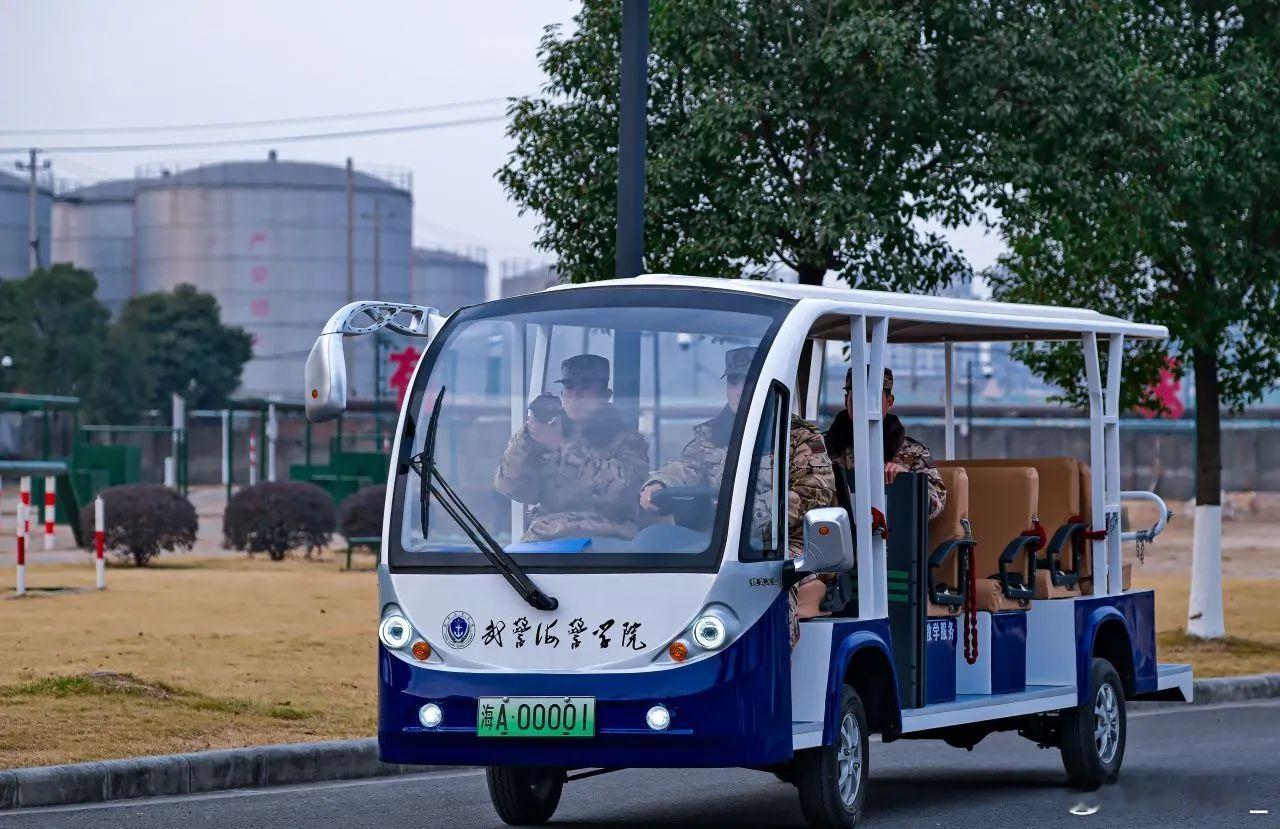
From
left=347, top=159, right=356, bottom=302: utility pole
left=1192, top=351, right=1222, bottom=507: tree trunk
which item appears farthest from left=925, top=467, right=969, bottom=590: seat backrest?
left=347, top=159, right=356, bottom=302: utility pole

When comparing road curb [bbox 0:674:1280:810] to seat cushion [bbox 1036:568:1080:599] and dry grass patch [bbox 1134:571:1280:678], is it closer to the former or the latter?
seat cushion [bbox 1036:568:1080:599]

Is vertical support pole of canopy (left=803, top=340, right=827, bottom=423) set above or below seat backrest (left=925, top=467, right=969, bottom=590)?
above

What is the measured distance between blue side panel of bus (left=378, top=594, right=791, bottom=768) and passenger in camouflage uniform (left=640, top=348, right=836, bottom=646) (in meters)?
0.39

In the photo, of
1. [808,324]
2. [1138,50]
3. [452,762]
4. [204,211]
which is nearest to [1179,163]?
[1138,50]

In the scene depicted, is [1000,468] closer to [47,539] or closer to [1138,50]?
[1138,50]

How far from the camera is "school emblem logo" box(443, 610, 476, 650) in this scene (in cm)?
841

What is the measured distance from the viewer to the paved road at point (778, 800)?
9.42m

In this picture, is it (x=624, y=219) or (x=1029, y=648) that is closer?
(x=1029, y=648)

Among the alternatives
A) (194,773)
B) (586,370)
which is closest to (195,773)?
(194,773)

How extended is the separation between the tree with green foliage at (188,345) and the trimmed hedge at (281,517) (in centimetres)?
4934

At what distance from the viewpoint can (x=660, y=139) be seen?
16578 mm

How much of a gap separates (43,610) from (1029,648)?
10.8m

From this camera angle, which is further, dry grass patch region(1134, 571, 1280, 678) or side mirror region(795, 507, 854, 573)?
dry grass patch region(1134, 571, 1280, 678)

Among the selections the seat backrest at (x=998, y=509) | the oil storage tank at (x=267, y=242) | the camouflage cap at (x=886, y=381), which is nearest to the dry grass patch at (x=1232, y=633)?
the seat backrest at (x=998, y=509)
